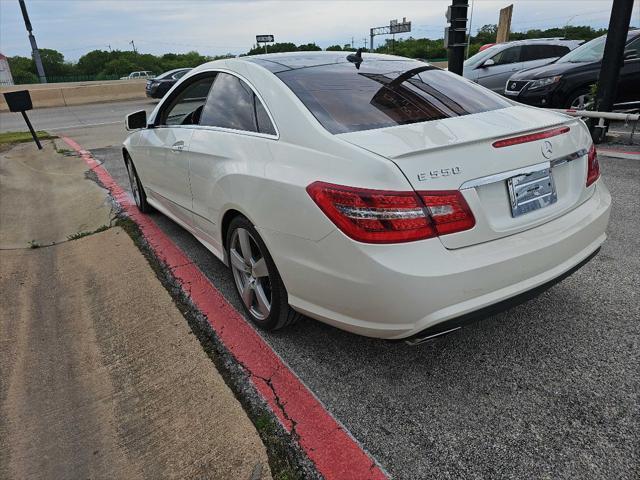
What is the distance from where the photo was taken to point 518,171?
2.16 m

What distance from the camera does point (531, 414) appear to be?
7.01 ft

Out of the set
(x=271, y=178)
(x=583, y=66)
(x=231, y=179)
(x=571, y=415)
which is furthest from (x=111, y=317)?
(x=583, y=66)

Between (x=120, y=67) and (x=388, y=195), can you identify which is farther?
(x=120, y=67)

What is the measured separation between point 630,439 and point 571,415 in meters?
0.23

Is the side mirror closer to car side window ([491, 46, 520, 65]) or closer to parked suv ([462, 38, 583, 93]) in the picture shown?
parked suv ([462, 38, 583, 93])

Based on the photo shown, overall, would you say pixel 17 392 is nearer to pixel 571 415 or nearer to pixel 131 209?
pixel 571 415

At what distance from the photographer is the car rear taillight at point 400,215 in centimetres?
195

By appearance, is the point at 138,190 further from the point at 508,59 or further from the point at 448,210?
the point at 508,59

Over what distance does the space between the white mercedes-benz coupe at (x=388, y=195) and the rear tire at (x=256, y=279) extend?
11 millimetres

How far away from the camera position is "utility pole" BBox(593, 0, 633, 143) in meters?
6.82

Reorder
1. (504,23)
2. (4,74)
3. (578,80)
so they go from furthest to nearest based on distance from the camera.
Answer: (4,74) < (504,23) < (578,80)

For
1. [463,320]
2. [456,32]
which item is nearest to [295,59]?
[463,320]

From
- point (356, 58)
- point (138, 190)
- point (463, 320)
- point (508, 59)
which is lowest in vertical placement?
point (138, 190)

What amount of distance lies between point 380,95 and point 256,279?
4.25ft
